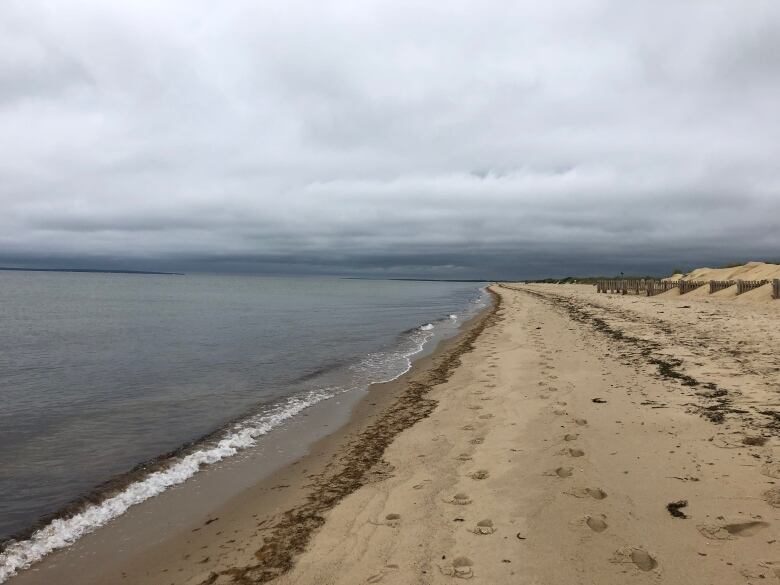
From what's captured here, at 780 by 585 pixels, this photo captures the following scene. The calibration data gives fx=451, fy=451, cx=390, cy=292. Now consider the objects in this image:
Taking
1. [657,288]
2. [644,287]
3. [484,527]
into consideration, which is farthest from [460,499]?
[644,287]

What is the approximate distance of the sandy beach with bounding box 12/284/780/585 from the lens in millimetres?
3959

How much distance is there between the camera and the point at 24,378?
1452 cm

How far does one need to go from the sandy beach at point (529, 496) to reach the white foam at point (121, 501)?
1167 mm

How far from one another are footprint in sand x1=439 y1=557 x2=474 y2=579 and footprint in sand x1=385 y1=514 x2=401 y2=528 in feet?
3.22

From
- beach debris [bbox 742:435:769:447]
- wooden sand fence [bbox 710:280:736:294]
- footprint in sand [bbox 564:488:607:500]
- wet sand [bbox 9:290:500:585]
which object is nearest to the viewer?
wet sand [bbox 9:290:500:585]

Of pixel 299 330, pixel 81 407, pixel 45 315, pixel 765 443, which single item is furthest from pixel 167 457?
pixel 45 315

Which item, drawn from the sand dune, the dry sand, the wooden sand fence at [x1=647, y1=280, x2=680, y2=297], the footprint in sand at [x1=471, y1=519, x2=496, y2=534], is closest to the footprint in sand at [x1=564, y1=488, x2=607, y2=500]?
the dry sand

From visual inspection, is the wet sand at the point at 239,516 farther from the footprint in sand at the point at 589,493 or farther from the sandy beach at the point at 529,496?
the footprint in sand at the point at 589,493

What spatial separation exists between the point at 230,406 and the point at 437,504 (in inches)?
305

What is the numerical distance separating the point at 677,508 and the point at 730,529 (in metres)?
0.50

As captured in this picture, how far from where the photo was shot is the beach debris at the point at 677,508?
14.7ft

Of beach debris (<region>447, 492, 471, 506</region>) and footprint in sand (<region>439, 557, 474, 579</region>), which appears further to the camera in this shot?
beach debris (<region>447, 492, 471, 506</region>)

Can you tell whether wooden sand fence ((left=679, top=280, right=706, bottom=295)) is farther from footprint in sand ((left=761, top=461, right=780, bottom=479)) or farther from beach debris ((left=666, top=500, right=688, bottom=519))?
beach debris ((left=666, top=500, right=688, bottom=519))

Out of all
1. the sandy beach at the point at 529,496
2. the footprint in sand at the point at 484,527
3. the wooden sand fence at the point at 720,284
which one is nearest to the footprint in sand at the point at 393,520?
the sandy beach at the point at 529,496
